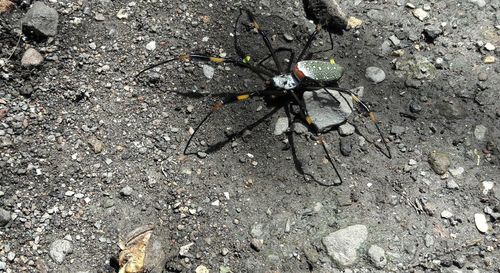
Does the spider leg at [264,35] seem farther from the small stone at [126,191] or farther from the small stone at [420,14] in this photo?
the small stone at [126,191]

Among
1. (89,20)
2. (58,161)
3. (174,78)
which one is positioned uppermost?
(89,20)

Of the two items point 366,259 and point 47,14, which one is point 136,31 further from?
point 366,259

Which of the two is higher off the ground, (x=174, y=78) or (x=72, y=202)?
(x=174, y=78)

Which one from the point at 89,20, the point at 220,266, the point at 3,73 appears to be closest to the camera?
the point at 220,266

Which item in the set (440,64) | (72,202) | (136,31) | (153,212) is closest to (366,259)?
(153,212)

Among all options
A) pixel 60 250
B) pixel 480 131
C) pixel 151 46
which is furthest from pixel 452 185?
pixel 60 250

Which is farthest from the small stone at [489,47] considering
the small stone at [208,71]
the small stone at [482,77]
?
the small stone at [208,71]

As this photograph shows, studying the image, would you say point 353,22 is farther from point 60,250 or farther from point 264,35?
point 60,250
